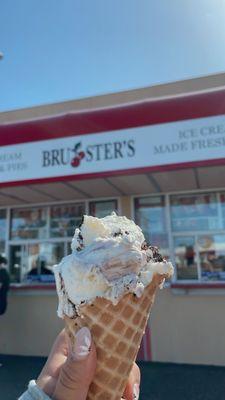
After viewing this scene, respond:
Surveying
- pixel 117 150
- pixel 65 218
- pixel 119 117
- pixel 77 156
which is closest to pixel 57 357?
pixel 117 150

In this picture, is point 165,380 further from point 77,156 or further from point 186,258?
point 77,156

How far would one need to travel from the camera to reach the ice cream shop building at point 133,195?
536cm

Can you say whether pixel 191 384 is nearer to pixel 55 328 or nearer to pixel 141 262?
pixel 55 328

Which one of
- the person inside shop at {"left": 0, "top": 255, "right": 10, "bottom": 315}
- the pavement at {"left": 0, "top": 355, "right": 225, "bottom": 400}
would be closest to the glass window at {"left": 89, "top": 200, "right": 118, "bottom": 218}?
the person inside shop at {"left": 0, "top": 255, "right": 10, "bottom": 315}

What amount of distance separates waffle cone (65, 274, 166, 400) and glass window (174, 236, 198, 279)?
210 inches

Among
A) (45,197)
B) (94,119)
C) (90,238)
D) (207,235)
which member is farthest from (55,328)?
(90,238)

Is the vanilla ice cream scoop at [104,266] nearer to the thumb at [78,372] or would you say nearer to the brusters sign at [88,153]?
the thumb at [78,372]

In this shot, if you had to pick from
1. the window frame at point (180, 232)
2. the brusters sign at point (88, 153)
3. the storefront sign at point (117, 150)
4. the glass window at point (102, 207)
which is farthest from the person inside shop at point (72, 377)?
the glass window at point (102, 207)

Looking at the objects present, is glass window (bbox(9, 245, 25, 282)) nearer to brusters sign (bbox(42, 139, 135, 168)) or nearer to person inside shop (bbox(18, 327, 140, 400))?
brusters sign (bbox(42, 139, 135, 168))

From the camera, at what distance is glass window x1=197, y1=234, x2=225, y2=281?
21.7 ft

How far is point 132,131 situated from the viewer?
5488mm

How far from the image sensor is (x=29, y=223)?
787cm

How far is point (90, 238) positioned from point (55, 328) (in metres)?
5.91

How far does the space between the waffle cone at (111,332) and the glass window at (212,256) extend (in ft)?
17.4
